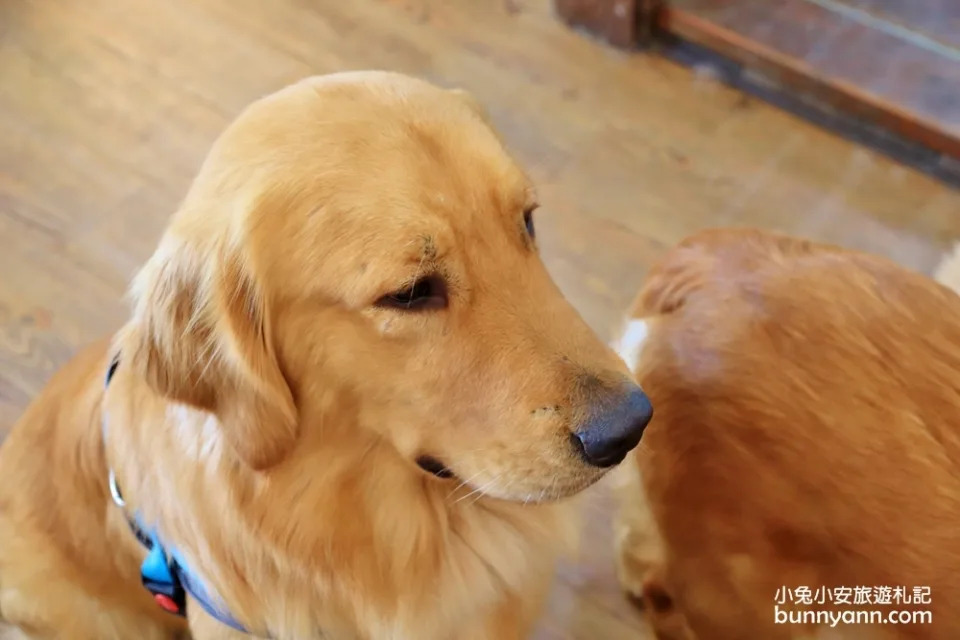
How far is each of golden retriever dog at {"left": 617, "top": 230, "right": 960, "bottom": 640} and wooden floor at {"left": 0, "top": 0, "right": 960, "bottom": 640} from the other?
65cm

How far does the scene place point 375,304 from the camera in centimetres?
115

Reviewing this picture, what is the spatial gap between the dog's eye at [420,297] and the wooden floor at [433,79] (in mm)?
1075

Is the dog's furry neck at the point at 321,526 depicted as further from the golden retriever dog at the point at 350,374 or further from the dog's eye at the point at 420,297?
the dog's eye at the point at 420,297

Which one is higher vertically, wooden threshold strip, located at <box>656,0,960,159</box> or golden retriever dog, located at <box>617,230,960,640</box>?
wooden threshold strip, located at <box>656,0,960,159</box>

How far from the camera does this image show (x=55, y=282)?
2.51 m

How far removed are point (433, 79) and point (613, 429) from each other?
1910 millimetres

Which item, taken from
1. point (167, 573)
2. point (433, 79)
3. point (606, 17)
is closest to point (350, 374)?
point (167, 573)

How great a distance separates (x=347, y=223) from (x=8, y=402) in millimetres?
1671

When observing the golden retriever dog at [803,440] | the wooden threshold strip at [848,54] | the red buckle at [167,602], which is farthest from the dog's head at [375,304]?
the wooden threshold strip at [848,54]

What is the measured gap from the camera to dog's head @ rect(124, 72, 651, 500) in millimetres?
1132

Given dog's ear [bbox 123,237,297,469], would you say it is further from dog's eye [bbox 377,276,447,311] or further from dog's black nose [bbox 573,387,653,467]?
dog's black nose [bbox 573,387,653,467]

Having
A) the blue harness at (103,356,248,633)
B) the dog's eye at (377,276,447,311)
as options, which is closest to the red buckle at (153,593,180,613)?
the blue harness at (103,356,248,633)

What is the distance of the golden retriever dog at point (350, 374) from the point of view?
1141mm

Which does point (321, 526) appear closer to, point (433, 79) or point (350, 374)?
point (350, 374)
